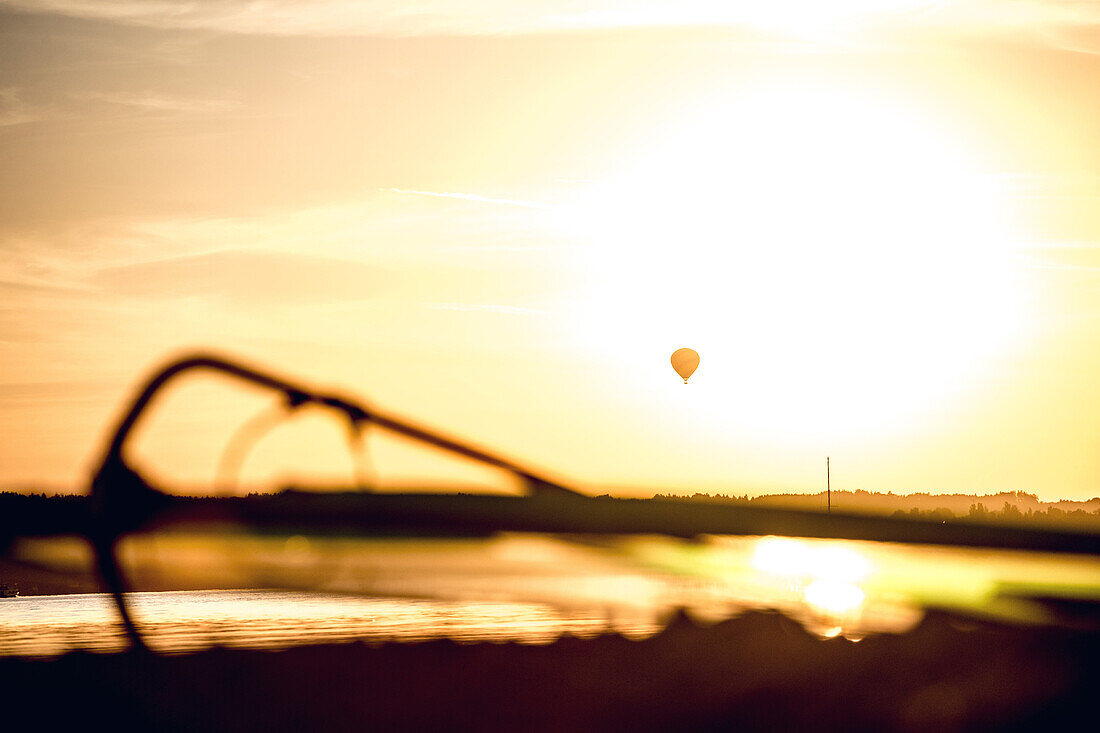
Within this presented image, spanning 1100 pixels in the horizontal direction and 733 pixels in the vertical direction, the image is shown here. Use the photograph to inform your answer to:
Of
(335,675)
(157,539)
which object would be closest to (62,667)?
(335,675)

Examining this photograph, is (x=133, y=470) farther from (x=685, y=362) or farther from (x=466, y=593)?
(x=685, y=362)

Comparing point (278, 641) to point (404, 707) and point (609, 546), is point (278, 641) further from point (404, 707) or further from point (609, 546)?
point (609, 546)

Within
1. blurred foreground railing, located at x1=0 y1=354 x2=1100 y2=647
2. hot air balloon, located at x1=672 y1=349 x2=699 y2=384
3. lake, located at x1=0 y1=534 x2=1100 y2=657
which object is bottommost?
lake, located at x1=0 y1=534 x2=1100 y2=657

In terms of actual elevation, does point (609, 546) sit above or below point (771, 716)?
above

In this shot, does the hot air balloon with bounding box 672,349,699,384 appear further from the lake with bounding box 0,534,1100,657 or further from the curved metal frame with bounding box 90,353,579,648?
the curved metal frame with bounding box 90,353,579,648

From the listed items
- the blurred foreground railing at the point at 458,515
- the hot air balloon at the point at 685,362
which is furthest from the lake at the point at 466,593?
the hot air balloon at the point at 685,362

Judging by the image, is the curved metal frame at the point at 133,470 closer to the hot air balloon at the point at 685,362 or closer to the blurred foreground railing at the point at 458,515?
the blurred foreground railing at the point at 458,515

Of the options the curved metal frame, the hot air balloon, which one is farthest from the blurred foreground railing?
the hot air balloon

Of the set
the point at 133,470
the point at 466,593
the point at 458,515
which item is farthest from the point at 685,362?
the point at 458,515
